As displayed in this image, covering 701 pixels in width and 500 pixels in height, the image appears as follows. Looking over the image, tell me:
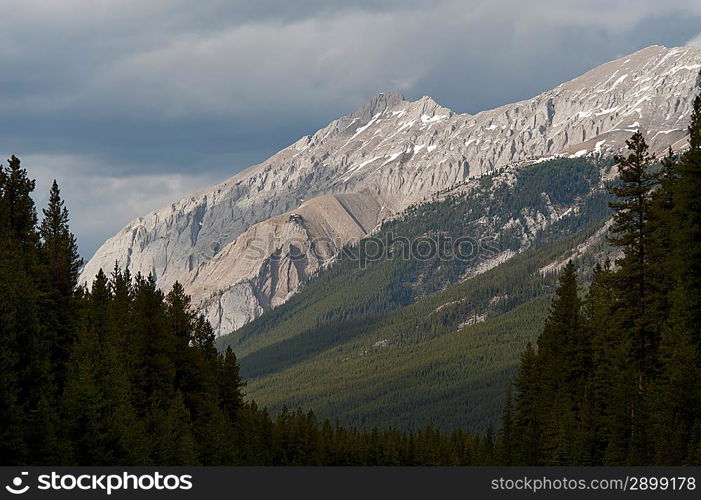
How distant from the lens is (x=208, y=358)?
86938mm

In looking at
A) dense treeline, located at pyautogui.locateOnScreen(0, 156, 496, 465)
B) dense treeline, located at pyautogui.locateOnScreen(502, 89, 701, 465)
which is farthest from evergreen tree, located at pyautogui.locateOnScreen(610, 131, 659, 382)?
dense treeline, located at pyautogui.locateOnScreen(0, 156, 496, 465)

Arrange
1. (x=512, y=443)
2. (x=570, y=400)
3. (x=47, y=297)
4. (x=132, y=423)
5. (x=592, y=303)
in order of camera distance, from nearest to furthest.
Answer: (x=132, y=423) < (x=47, y=297) < (x=570, y=400) < (x=592, y=303) < (x=512, y=443)

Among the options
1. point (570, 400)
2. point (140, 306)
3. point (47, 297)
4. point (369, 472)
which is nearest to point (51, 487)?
point (369, 472)

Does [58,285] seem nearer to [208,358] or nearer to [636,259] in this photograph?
[208,358]

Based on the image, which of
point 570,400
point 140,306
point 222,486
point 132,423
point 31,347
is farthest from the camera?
point 570,400

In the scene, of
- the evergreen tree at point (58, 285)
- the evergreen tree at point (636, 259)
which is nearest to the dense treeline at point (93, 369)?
the evergreen tree at point (58, 285)

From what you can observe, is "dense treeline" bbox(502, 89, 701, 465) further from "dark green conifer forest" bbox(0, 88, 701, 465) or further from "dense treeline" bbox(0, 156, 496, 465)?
"dense treeline" bbox(0, 156, 496, 465)

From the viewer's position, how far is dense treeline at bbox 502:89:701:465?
47.9m

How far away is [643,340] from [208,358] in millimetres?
42727

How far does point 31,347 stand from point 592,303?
46986 mm

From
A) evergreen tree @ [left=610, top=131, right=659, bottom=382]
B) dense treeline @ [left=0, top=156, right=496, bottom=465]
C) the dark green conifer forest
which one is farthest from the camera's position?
evergreen tree @ [left=610, top=131, right=659, bottom=382]

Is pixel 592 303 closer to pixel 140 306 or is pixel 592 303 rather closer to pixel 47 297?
pixel 140 306

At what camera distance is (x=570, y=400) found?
71.1 metres

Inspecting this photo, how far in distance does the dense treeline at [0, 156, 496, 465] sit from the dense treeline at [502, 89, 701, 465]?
25.8 meters
